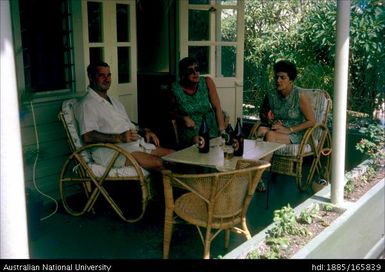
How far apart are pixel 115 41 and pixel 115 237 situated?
2.28 meters

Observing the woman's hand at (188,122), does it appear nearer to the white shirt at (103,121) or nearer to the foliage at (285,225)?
the white shirt at (103,121)

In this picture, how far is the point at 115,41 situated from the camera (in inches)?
199

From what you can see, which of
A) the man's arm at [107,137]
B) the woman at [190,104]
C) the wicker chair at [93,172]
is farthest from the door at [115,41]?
the man's arm at [107,137]

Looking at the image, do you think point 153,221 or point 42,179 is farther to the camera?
point 42,179

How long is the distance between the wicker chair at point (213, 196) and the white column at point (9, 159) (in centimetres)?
102

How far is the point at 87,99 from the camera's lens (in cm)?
398

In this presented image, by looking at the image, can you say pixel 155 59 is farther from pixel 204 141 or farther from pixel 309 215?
pixel 309 215

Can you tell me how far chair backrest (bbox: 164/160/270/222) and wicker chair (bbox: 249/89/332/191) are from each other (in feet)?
4.94

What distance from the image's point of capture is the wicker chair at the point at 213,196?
9.14ft

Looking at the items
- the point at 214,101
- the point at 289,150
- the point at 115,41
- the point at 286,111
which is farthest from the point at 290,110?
the point at 115,41

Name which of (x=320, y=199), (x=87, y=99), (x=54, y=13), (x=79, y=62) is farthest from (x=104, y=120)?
(x=320, y=199)

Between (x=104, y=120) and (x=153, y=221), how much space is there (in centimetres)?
94

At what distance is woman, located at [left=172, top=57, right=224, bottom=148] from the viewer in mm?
4508
